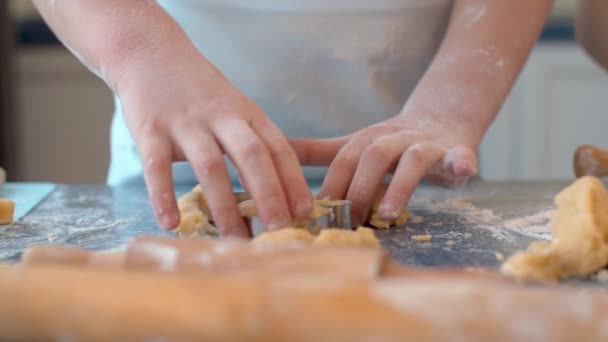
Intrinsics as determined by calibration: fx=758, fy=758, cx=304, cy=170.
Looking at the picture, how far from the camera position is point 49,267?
57 centimetres

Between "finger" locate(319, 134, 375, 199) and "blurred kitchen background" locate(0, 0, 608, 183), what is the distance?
1.79 meters

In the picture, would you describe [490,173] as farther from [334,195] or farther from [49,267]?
[49,267]

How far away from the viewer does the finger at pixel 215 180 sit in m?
0.88

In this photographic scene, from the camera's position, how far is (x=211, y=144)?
89 centimetres

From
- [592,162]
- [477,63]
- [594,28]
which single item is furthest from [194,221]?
[594,28]

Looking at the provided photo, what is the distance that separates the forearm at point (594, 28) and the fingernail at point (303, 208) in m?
1.03

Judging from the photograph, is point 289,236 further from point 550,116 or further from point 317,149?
point 550,116

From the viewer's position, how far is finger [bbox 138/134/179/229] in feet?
2.84

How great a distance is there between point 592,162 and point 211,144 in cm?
72

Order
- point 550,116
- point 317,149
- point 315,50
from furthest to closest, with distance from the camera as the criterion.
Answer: point 550,116, point 315,50, point 317,149

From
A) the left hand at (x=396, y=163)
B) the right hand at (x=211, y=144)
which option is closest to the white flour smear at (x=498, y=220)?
the left hand at (x=396, y=163)

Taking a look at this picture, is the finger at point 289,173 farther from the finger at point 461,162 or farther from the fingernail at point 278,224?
the finger at point 461,162

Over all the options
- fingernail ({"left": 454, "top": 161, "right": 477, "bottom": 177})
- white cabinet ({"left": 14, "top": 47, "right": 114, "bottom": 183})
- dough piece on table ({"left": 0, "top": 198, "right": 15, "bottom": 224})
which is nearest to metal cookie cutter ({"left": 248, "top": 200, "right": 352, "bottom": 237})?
fingernail ({"left": 454, "top": 161, "right": 477, "bottom": 177})

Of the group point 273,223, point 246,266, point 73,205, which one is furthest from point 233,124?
point 73,205
